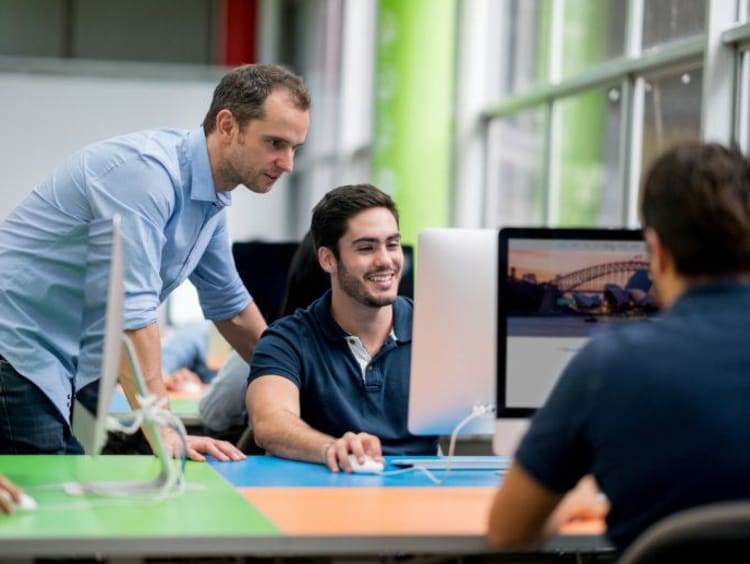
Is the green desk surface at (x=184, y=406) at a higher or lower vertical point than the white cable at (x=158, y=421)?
lower

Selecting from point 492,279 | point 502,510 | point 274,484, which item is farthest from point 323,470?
point 502,510

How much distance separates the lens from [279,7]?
12734 mm

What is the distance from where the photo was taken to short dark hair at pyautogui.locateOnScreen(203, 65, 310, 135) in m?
2.99

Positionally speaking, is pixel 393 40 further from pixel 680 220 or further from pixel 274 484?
pixel 680 220

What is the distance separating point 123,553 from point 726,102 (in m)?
3.17

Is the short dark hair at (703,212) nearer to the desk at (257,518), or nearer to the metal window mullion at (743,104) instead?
the desk at (257,518)

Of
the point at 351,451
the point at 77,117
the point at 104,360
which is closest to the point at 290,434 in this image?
the point at 351,451

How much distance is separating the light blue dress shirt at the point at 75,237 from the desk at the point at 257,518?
0.36m

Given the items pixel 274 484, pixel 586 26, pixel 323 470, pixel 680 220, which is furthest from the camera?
pixel 586 26

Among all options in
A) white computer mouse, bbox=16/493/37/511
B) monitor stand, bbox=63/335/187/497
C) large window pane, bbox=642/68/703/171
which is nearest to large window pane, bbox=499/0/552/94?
large window pane, bbox=642/68/703/171

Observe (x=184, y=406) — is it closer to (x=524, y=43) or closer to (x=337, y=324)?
(x=337, y=324)

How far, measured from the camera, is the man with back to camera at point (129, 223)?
2.77m

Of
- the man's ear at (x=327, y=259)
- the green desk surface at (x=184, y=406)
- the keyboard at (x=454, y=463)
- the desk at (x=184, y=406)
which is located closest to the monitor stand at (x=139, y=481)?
the keyboard at (x=454, y=463)

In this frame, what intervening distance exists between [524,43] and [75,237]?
4.74 m
